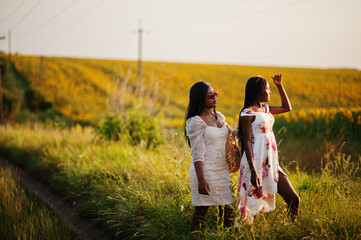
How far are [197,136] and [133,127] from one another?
17.0ft

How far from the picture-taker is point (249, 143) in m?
2.95

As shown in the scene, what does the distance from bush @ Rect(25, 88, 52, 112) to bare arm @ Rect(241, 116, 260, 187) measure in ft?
107

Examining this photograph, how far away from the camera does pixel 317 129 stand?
33.5 feet

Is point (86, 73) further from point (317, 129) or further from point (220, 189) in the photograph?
point (220, 189)

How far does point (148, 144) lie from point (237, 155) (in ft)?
16.5

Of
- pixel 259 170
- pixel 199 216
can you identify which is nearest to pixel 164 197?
pixel 199 216

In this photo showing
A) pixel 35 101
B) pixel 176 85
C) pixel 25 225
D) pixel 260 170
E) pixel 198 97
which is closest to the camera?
pixel 260 170

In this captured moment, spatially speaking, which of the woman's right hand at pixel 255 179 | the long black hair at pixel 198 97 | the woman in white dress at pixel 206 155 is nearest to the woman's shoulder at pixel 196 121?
the woman in white dress at pixel 206 155

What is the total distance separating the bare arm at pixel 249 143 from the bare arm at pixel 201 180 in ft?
1.45

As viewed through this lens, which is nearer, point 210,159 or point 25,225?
point 210,159

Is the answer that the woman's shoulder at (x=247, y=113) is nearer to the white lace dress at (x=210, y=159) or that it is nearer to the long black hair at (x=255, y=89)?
the long black hair at (x=255, y=89)

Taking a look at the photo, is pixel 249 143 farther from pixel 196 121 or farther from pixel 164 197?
pixel 164 197

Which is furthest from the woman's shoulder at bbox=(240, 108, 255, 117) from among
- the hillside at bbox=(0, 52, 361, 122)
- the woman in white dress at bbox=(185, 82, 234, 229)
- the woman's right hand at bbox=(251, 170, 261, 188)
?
the hillside at bbox=(0, 52, 361, 122)

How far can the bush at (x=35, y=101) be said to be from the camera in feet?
106
